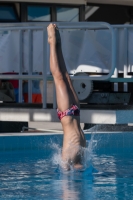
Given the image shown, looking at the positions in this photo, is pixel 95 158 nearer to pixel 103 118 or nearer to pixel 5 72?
pixel 103 118

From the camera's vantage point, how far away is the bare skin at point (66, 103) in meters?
5.45

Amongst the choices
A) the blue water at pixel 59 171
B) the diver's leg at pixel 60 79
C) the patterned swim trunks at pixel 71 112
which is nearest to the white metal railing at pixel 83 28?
the blue water at pixel 59 171

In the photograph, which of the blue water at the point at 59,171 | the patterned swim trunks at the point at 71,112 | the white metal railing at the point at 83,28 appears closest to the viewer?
the blue water at the point at 59,171

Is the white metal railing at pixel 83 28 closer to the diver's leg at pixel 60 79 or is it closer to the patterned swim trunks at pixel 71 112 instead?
the diver's leg at pixel 60 79

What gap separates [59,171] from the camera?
6.02 meters

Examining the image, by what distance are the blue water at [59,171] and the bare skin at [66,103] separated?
185mm

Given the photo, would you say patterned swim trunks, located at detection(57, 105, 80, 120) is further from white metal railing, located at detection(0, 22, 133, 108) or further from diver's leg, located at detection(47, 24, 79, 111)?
white metal railing, located at detection(0, 22, 133, 108)

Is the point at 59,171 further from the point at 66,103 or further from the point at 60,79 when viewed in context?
Answer: the point at 60,79

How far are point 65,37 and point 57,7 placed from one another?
597 centimetres

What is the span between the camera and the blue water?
16.5 ft

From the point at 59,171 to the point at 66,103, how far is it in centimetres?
90

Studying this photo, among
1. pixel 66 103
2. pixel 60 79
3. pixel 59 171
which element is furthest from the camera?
pixel 59 171

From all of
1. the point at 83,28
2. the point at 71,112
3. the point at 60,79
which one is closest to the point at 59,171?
the point at 71,112

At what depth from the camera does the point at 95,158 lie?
7.41 meters
